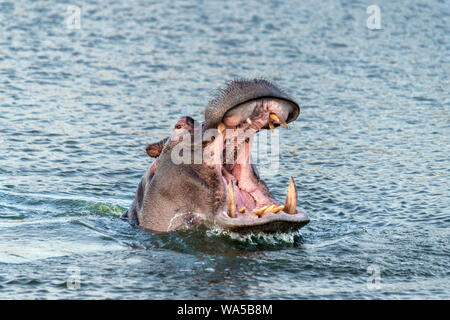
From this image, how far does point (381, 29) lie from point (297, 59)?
12.2 feet

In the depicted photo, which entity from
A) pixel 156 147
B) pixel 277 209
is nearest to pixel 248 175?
pixel 277 209

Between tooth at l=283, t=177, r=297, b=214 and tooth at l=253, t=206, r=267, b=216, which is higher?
tooth at l=283, t=177, r=297, b=214

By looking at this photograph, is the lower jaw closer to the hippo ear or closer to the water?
the water

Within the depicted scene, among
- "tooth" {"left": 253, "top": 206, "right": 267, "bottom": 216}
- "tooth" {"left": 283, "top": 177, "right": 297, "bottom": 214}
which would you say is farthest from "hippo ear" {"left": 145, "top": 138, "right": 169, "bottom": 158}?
"tooth" {"left": 283, "top": 177, "right": 297, "bottom": 214}

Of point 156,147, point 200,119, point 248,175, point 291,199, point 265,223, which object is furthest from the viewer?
point 200,119

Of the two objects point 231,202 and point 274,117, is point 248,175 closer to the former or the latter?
point 231,202

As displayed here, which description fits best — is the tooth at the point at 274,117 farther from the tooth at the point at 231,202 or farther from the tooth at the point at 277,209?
the tooth at the point at 277,209

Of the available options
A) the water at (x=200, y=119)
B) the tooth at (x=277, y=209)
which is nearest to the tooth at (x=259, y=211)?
the tooth at (x=277, y=209)

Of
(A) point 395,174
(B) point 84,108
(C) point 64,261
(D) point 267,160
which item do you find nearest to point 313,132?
(D) point 267,160

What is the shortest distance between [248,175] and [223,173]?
276 millimetres

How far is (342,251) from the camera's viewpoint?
9.87 metres

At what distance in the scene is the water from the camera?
905 centimetres

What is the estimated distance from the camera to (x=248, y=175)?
31.8ft

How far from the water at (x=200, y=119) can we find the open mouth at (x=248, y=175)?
412 millimetres
